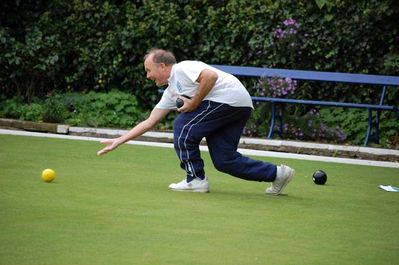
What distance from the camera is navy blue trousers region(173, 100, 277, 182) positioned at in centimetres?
827

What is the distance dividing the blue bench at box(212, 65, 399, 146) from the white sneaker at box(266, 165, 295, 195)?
4747 millimetres

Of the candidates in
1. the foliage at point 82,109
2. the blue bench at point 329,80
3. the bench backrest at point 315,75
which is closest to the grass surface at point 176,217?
the blue bench at point 329,80

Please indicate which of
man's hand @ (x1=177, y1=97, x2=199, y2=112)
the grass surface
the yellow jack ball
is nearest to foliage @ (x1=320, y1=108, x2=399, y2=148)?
the grass surface

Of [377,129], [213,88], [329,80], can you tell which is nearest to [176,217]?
[213,88]

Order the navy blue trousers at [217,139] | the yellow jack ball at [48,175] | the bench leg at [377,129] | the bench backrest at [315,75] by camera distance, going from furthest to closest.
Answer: the bench backrest at [315,75], the bench leg at [377,129], the yellow jack ball at [48,175], the navy blue trousers at [217,139]

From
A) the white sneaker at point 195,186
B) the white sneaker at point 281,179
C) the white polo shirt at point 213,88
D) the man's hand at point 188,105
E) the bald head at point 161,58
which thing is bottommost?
the white sneaker at point 195,186

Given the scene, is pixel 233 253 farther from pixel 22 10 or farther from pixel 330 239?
pixel 22 10

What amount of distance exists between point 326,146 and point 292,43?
89.3 inches

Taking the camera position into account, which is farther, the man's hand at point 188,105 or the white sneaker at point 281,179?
the white sneaker at point 281,179

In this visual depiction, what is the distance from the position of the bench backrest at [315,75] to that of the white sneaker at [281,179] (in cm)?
541

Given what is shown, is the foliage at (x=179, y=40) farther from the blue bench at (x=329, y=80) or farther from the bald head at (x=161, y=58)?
the bald head at (x=161, y=58)

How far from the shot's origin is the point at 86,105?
49.2 ft

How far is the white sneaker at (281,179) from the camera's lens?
8.43 metres

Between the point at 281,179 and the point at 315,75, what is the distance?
5749mm
